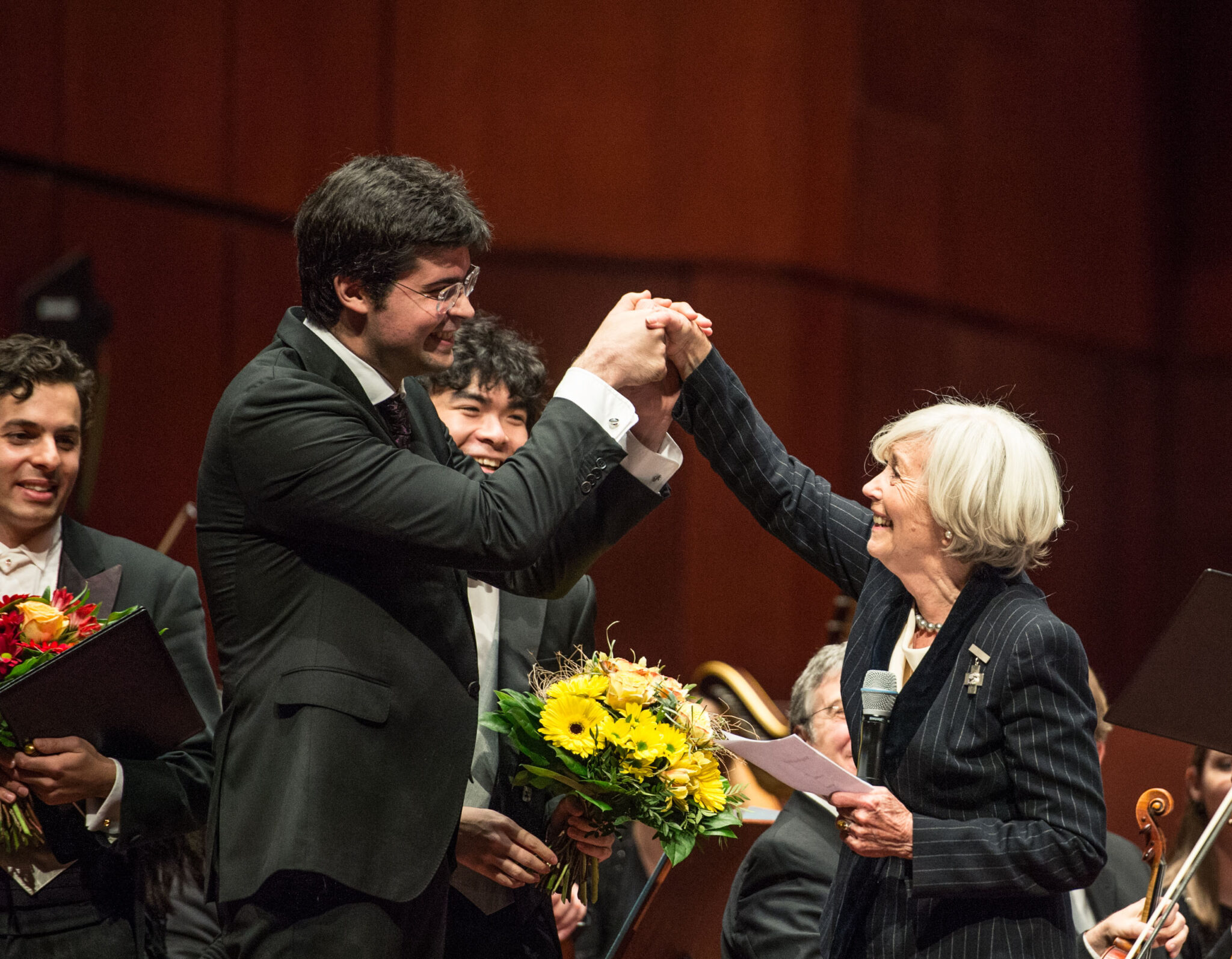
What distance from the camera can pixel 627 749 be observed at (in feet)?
6.49

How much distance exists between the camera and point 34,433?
8.65 ft

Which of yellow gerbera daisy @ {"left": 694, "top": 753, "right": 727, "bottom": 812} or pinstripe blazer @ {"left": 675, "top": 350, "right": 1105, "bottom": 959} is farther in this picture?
yellow gerbera daisy @ {"left": 694, "top": 753, "right": 727, "bottom": 812}

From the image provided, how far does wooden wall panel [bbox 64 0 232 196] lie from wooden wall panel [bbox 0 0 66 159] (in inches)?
1.3

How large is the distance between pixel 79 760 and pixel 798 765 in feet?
3.71

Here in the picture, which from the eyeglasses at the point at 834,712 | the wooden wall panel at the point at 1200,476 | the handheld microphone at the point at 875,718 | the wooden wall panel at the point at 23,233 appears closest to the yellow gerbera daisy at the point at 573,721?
the handheld microphone at the point at 875,718

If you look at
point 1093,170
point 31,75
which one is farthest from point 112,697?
point 1093,170

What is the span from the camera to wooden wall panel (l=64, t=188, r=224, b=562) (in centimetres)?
429

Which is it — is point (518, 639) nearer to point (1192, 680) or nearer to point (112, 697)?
point (112, 697)

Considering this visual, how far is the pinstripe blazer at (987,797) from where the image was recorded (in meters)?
1.85

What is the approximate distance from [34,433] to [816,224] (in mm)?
3052

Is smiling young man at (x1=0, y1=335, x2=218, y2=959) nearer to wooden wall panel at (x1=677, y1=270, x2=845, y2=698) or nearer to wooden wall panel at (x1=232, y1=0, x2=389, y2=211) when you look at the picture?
wooden wall panel at (x1=232, y1=0, x2=389, y2=211)

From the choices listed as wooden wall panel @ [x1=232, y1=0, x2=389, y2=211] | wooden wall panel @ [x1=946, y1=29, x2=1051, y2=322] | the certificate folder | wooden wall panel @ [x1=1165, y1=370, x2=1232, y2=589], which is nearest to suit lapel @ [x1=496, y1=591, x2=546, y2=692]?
the certificate folder

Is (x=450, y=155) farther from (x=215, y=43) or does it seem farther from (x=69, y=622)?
(x=69, y=622)

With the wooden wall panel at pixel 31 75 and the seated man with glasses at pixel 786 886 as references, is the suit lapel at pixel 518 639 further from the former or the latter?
the wooden wall panel at pixel 31 75
